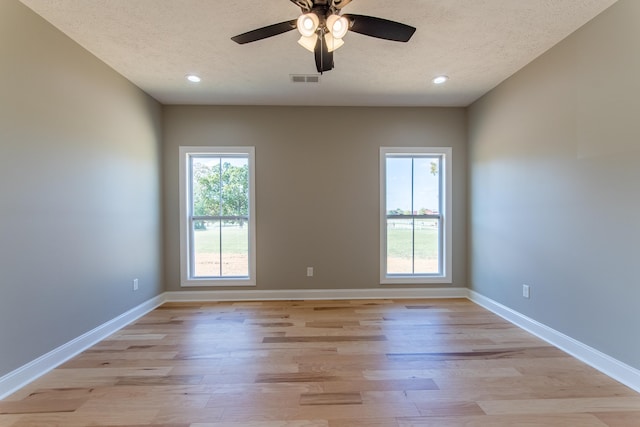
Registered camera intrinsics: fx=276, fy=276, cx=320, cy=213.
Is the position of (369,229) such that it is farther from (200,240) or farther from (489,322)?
(200,240)

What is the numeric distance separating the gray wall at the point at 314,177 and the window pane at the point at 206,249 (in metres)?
0.25

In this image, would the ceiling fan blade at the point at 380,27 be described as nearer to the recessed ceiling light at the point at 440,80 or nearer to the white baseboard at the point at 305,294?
the recessed ceiling light at the point at 440,80

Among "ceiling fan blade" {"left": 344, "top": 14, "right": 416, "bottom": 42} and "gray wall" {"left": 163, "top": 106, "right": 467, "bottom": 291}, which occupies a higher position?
"ceiling fan blade" {"left": 344, "top": 14, "right": 416, "bottom": 42}

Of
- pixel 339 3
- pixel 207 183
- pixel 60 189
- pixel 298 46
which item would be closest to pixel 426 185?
pixel 298 46

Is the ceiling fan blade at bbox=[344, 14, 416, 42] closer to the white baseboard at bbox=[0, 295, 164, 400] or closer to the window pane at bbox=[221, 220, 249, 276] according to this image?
the window pane at bbox=[221, 220, 249, 276]

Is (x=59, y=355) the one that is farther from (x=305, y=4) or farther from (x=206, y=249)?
(x=305, y=4)

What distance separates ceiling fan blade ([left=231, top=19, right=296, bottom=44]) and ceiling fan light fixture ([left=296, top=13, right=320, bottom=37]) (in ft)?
0.25

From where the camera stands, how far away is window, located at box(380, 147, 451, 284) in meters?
3.92

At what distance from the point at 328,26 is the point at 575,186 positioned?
2368mm

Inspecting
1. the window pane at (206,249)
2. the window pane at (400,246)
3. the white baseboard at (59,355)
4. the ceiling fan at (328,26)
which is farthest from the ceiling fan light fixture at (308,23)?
the white baseboard at (59,355)

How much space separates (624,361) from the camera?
1.95 m

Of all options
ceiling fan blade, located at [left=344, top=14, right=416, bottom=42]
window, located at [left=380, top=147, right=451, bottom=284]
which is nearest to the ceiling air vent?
ceiling fan blade, located at [left=344, top=14, right=416, bottom=42]

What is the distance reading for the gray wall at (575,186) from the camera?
6.34ft

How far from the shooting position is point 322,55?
196 centimetres
